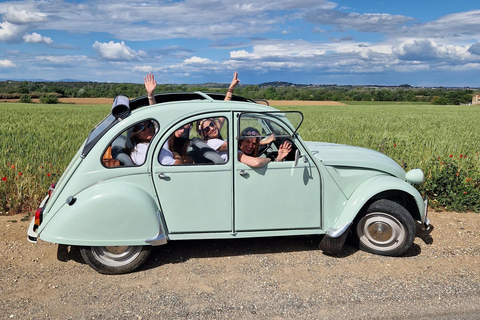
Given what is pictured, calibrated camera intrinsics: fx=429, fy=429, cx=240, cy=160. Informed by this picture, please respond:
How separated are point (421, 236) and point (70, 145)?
7.88 meters

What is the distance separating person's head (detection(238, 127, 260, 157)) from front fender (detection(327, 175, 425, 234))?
1.22 metres

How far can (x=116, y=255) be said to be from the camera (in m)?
4.57

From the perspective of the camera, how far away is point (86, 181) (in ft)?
14.7

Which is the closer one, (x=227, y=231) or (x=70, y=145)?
(x=227, y=231)

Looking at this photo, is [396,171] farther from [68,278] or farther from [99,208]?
[68,278]

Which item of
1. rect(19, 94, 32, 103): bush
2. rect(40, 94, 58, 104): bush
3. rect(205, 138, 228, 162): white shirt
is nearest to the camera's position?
rect(205, 138, 228, 162): white shirt

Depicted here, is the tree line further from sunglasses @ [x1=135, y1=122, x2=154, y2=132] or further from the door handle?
the door handle

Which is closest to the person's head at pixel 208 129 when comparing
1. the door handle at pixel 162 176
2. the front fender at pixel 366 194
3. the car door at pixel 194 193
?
the car door at pixel 194 193

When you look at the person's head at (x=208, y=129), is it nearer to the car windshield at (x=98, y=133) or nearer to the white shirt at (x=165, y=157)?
the white shirt at (x=165, y=157)

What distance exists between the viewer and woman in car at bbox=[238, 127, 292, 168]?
4602 mm

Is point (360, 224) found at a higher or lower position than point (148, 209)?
lower

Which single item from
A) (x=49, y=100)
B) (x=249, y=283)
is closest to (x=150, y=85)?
(x=249, y=283)

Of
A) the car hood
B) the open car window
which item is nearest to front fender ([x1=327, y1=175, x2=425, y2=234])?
the car hood

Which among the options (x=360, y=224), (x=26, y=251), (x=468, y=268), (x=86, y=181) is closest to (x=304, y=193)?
(x=360, y=224)
